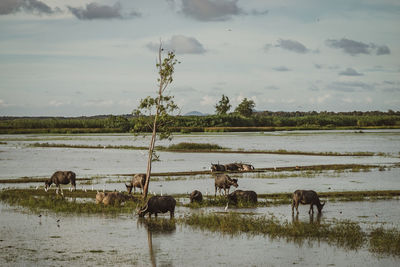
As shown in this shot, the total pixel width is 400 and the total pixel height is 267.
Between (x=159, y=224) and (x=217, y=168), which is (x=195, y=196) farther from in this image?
(x=217, y=168)

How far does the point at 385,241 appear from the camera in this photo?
1752 cm

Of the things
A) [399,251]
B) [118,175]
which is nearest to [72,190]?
[118,175]

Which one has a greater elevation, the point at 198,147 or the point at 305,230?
the point at 198,147

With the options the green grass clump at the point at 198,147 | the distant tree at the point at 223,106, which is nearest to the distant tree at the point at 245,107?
the distant tree at the point at 223,106

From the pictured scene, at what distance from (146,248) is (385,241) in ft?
27.2

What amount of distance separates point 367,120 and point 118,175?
132136 mm

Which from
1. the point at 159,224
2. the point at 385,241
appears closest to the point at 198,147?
the point at 159,224

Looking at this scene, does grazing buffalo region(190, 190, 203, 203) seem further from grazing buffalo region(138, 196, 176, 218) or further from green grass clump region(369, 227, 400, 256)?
green grass clump region(369, 227, 400, 256)

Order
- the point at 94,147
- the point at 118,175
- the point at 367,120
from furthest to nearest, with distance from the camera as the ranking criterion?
the point at 367,120, the point at 94,147, the point at 118,175

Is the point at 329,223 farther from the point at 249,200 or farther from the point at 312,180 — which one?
the point at 312,180

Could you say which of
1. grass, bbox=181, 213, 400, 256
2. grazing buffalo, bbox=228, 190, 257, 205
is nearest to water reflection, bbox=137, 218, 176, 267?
grass, bbox=181, 213, 400, 256

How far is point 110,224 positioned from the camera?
2117 centimetres

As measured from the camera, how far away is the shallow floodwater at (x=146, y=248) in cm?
1581

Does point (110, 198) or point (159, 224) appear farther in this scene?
point (110, 198)
